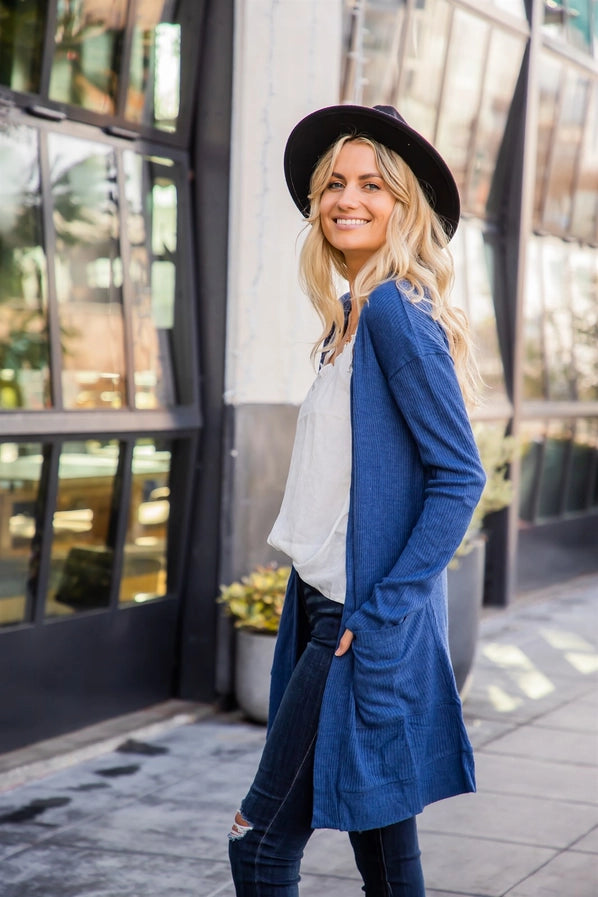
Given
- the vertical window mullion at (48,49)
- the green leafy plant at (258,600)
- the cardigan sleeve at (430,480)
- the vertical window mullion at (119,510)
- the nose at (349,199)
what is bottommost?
the green leafy plant at (258,600)

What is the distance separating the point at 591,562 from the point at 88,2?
8.63m

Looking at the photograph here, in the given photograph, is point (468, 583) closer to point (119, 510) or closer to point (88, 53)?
point (119, 510)

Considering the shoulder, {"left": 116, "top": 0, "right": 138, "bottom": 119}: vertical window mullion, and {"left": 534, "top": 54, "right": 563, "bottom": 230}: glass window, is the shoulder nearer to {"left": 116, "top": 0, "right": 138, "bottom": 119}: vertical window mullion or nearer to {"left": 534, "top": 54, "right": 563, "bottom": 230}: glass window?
{"left": 116, "top": 0, "right": 138, "bottom": 119}: vertical window mullion

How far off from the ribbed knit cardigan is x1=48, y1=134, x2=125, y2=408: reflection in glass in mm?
3827

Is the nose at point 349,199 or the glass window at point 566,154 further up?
the glass window at point 566,154

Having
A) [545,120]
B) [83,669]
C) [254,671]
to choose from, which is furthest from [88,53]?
[545,120]

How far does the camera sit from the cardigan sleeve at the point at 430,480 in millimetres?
2311

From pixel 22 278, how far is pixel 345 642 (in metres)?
3.86

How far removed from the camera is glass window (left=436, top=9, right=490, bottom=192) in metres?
9.59

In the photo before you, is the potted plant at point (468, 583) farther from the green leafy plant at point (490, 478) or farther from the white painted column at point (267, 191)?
the white painted column at point (267, 191)

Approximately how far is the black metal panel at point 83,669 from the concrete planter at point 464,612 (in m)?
1.59

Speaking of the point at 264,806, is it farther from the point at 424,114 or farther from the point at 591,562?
the point at 591,562

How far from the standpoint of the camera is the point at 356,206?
2561mm

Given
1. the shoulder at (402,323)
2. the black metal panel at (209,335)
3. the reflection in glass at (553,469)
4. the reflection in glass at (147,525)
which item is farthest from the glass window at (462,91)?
the shoulder at (402,323)
